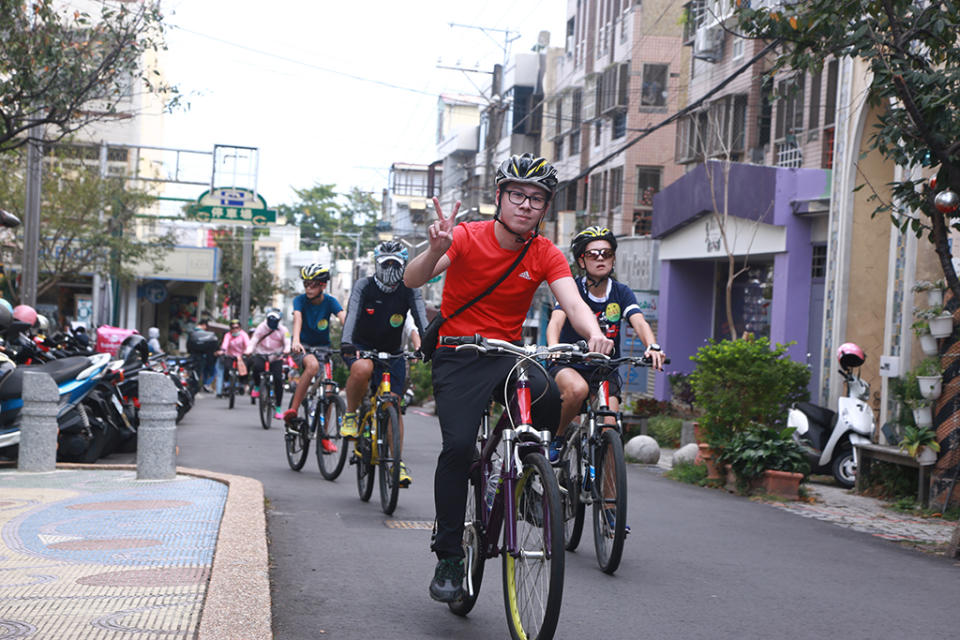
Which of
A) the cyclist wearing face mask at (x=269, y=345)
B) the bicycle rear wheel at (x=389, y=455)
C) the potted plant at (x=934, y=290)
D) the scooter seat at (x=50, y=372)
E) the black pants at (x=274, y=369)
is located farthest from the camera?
the cyclist wearing face mask at (x=269, y=345)

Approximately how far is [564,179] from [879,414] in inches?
1130

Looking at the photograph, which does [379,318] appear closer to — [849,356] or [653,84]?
[849,356]

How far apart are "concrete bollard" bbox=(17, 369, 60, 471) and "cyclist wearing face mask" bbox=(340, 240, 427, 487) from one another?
8.54 feet

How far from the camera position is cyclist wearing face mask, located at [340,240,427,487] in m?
9.06

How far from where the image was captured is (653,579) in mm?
6434

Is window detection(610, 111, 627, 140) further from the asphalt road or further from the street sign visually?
the asphalt road

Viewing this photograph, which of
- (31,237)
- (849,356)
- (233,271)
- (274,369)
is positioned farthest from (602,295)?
(233,271)

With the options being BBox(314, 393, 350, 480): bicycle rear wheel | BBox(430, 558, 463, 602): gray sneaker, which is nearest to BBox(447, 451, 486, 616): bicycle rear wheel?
BBox(430, 558, 463, 602): gray sneaker

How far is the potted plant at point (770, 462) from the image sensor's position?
1124 cm

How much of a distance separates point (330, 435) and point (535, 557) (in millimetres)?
6543

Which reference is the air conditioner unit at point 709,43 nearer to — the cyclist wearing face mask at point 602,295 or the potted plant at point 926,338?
the potted plant at point 926,338

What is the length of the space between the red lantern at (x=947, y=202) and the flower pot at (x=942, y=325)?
10.8ft

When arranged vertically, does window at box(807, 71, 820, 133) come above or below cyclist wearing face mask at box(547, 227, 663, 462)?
above

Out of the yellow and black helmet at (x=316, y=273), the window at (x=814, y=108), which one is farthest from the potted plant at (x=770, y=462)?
the window at (x=814, y=108)
